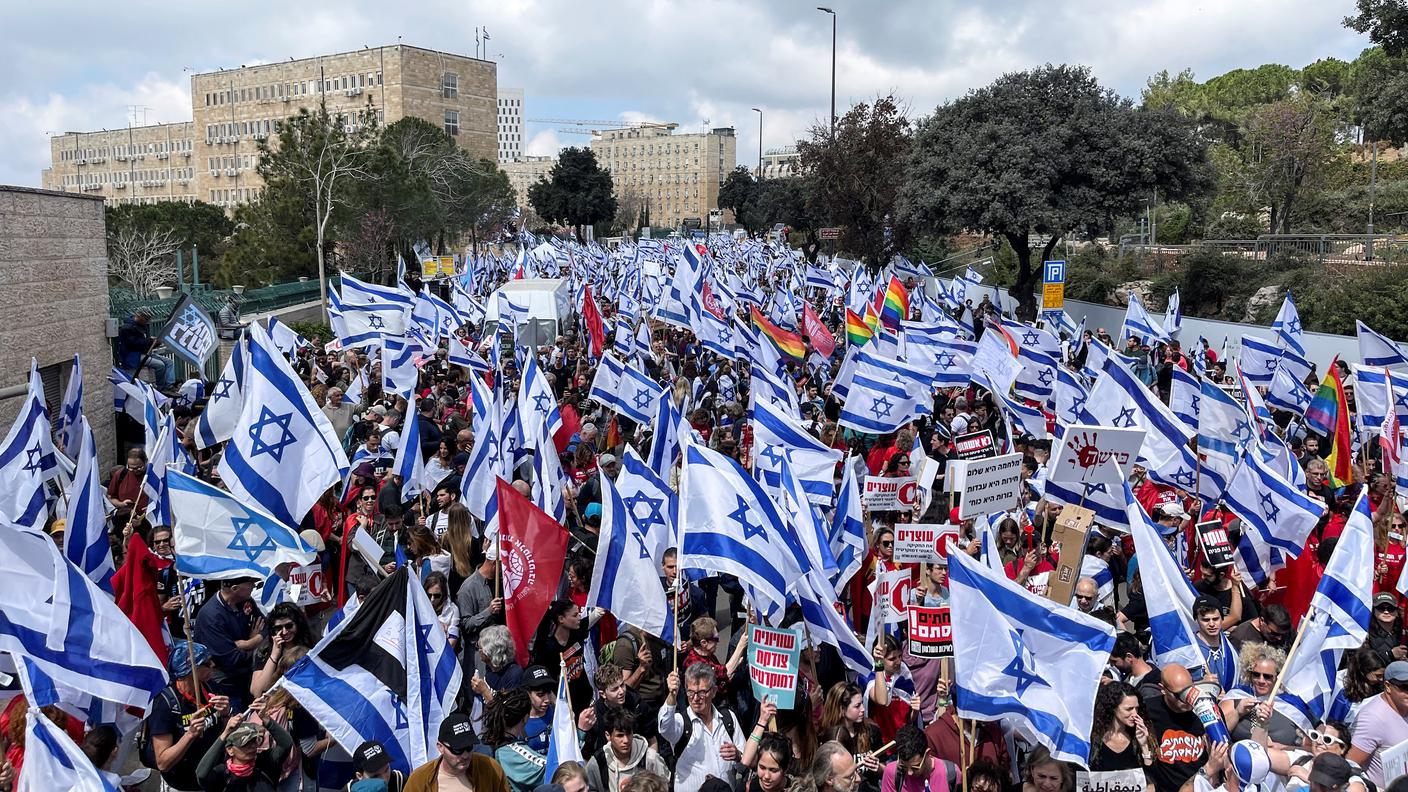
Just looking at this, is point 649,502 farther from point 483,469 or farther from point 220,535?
point 220,535

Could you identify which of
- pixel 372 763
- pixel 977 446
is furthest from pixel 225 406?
pixel 977 446

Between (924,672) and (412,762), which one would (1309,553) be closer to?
(924,672)

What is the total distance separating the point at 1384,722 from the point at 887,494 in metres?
4.67

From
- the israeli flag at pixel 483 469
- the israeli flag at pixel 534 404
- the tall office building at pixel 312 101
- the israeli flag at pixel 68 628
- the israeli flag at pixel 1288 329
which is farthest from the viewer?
the tall office building at pixel 312 101

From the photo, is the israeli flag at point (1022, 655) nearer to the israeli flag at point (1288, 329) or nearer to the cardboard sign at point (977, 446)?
the cardboard sign at point (977, 446)

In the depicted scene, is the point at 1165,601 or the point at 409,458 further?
the point at 409,458

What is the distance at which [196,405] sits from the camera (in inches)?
650

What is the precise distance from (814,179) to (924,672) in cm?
4290

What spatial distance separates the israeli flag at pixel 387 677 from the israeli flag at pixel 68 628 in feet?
2.94

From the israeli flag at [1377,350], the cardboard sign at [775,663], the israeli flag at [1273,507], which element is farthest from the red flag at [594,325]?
the cardboard sign at [775,663]

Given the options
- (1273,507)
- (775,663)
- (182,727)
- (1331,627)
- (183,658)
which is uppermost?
(1273,507)

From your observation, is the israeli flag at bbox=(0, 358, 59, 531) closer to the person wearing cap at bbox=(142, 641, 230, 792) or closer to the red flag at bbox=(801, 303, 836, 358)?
the person wearing cap at bbox=(142, 641, 230, 792)

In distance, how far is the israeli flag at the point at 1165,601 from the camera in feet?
22.4

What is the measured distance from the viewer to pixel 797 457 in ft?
33.2
